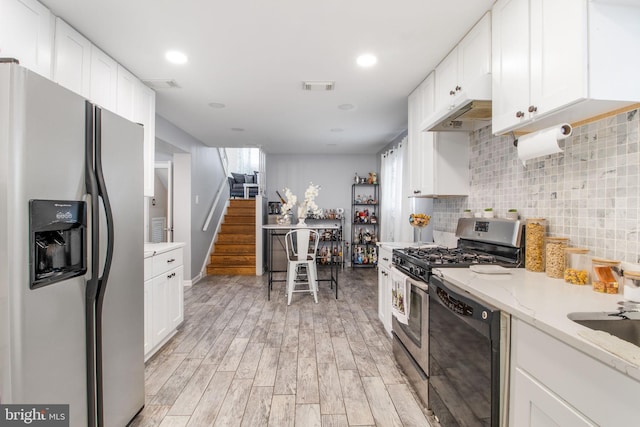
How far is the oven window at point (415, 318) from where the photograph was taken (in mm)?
1913

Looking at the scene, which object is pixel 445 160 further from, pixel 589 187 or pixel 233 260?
pixel 233 260

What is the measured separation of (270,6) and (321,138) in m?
3.34

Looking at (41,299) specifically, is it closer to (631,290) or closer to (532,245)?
(631,290)

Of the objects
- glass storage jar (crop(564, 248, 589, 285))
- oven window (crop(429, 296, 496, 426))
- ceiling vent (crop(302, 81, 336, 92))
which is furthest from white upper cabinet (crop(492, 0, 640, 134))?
ceiling vent (crop(302, 81, 336, 92))

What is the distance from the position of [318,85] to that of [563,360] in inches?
105

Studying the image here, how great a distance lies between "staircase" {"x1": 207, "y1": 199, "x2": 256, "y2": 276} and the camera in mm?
5668

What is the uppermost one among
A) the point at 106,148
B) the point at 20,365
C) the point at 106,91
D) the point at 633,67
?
the point at 106,91

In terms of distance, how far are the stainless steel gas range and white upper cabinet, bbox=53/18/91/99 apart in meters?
2.59

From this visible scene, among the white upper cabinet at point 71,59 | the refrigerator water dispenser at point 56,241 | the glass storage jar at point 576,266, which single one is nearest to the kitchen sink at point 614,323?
the glass storage jar at point 576,266

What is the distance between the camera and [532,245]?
172 cm

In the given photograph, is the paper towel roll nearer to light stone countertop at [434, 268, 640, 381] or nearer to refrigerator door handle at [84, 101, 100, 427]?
light stone countertop at [434, 268, 640, 381]

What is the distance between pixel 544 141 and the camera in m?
1.44

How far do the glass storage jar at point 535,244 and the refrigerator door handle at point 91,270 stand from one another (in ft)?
7.45

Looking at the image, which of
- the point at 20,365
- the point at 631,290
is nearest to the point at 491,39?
the point at 631,290
